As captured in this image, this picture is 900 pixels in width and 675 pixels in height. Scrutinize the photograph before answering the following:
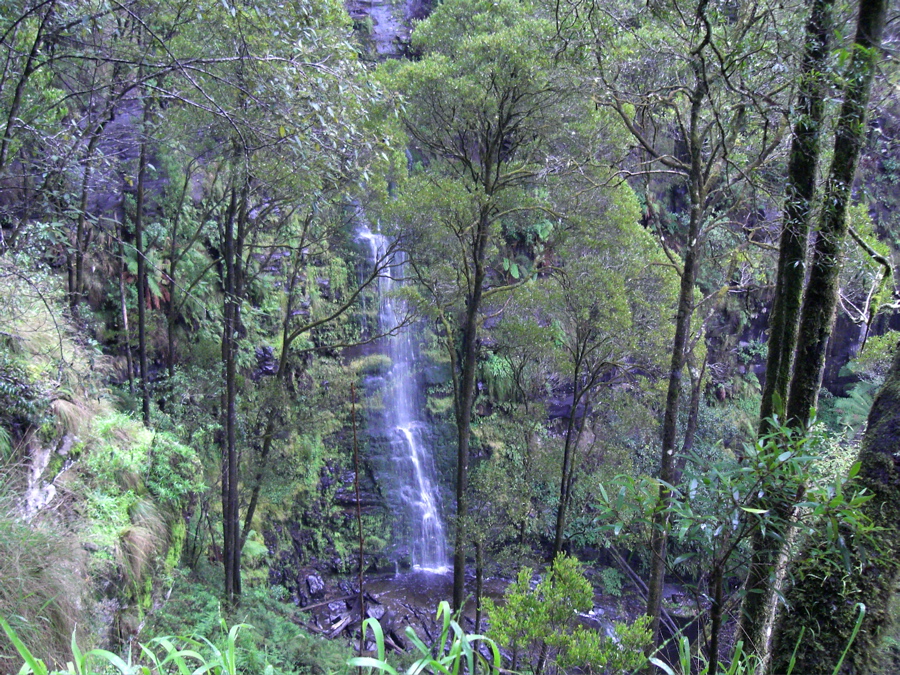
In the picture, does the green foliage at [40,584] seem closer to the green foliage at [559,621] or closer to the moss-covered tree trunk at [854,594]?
the green foliage at [559,621]

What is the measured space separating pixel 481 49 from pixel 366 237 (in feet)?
28.9

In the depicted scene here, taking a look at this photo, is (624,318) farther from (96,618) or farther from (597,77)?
(96,618)

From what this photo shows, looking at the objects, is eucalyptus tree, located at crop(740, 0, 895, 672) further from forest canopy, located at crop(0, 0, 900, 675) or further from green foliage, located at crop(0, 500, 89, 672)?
green foliage, located at crop(0, 500, 89, 672)

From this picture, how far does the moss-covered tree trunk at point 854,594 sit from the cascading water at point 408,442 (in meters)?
→ 12.6

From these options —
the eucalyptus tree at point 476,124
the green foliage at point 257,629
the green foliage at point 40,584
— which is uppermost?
the eucalyptus tree at point 476,124

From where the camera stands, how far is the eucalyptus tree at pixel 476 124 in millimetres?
8359

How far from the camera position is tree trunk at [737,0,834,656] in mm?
3170

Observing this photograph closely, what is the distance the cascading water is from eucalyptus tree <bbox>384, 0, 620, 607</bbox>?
4.91m

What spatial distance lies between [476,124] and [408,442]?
31.0 ft

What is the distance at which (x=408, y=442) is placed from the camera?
15789 mm

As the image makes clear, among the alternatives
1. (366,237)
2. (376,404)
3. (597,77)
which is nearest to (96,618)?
(597,77)

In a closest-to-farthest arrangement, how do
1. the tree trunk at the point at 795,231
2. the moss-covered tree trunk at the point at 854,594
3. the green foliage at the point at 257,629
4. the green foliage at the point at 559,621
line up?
the moss-covered tree trunk at the point at 854,594
the tree trunk at the point at 795,231
the green foliage at the point at 559,621
the green foliage at the point at 257,629

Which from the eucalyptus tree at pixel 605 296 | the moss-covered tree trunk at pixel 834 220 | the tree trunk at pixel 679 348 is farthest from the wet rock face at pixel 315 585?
the moss-covered tree trunk at pixel 834 220

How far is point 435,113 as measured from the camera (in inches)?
367
